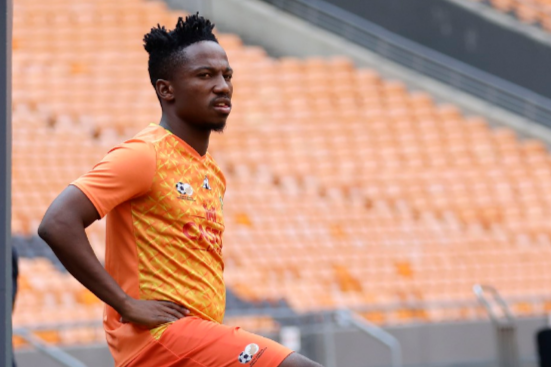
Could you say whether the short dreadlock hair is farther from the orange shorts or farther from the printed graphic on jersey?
the orange shorts

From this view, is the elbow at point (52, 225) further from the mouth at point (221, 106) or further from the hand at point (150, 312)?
the mouth at point (221, 106)

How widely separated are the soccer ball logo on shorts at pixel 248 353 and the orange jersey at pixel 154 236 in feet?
0.65

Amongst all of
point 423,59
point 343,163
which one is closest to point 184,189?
point 343,163

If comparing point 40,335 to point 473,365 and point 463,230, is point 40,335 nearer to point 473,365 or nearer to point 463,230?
point 473,365

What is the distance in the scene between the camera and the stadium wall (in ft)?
58.1

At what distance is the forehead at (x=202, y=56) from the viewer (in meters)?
3.03

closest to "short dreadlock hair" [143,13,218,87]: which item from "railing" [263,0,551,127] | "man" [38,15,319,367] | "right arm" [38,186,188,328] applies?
"man" [38,15,319,367]

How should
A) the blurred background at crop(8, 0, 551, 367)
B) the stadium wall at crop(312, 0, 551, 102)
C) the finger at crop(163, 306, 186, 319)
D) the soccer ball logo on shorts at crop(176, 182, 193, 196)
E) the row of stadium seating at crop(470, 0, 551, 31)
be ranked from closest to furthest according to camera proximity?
the finger at crop(163, 306, 186, 319) < the soccer ball logo on shorts at crop(176, 182, 193, 196) < the blurred background at crop(8, 0, 551, 367) < the stadium wall at crop(312, 0, 551, 102) < the row of stadium seating at crop(470, 0, 551, 31)

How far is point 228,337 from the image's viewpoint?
2832 millimetres

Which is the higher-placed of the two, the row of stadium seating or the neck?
the row of stadium seating

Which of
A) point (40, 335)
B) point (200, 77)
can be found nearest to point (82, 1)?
point (40, 335)

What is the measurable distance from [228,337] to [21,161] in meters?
11.2

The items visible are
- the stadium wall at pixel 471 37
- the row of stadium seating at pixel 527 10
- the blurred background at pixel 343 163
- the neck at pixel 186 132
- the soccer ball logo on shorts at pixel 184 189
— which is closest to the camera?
the soccer ball logo on shorts at pixel 184 189

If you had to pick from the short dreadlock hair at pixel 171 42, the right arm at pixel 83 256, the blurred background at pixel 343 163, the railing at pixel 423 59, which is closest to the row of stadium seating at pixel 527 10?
the blurred background at pixel 343 163
